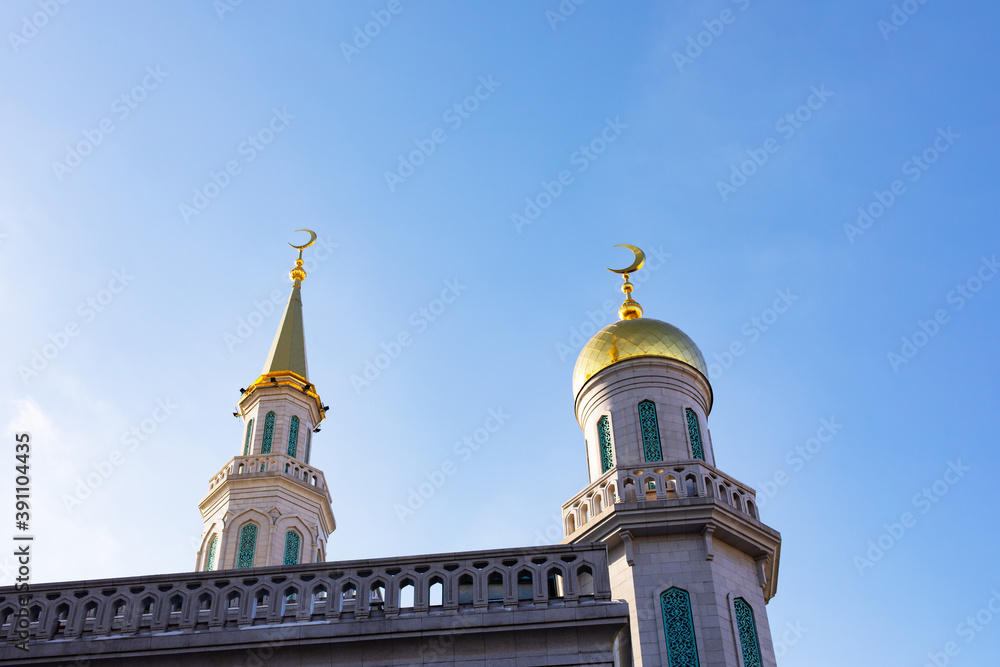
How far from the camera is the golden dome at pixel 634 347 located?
55.7ft

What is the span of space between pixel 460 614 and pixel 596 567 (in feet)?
4.14

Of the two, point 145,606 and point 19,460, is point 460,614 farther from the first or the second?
point 19,460

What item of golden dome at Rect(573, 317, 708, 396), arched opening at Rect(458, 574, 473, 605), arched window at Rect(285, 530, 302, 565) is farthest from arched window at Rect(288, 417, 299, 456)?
arched opening at Rect(458, 574, 473, 605)

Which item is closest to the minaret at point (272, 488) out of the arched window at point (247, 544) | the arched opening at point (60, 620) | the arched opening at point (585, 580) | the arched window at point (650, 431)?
the arched window at point (247, 544)

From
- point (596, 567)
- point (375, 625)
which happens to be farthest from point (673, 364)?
point (375, 625)

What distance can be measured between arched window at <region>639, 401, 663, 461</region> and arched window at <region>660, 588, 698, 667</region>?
2.49 metres

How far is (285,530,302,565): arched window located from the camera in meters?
22.5

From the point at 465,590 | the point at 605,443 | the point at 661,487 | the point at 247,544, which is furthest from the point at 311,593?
the point at 247,544

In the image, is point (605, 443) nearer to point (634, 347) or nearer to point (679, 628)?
point (634, 347)

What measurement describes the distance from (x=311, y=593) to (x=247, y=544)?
13.6m

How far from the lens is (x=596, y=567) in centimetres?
935

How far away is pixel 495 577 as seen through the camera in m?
9.47

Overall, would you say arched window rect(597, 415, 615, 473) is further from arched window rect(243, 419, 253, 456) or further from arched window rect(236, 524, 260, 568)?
arched window rect(243, 419, 253, 456)

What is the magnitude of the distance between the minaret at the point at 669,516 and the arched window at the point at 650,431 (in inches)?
0.6
